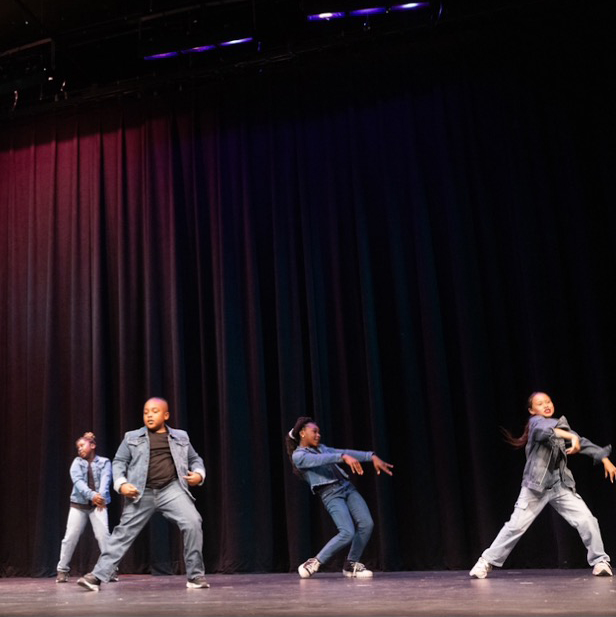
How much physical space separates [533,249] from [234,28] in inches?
161

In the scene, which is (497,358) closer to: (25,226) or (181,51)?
(181,51)

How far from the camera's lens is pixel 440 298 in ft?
28.9

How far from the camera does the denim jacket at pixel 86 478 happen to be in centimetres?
800

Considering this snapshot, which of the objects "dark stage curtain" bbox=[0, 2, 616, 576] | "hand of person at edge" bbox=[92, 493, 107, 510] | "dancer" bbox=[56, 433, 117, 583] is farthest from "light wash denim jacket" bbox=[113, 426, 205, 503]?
"dark stage curtain" bbox=[0, 2, 616, 576]

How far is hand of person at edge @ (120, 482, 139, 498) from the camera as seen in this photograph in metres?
6.14

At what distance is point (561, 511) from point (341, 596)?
80.5 inches

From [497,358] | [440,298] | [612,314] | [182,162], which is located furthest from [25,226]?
[612,314]

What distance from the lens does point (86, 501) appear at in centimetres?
807

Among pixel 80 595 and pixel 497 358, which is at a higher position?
pixel 497 358

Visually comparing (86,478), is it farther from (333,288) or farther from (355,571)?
(333,288)

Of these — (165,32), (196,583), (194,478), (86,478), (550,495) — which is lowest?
(196,583)

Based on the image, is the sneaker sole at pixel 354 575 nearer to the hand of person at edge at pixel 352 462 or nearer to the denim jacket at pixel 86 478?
the hand of person at edge at pixel 352 462

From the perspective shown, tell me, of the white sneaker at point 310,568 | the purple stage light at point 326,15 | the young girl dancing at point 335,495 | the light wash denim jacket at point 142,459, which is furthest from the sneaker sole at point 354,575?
the purple stage light at point 326,15

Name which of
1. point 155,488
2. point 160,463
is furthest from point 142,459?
point 155,488
